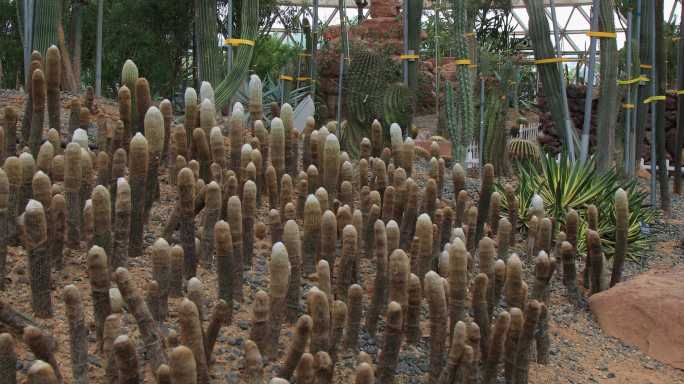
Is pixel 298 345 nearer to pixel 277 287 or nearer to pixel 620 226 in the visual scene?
pixel 277 287

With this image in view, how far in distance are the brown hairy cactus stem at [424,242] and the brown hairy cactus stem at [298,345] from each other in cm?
84

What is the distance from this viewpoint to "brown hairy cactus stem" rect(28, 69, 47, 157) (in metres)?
3.75

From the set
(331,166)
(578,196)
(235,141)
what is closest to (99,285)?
(235,141)

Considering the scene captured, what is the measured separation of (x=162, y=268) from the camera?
273 centimetres

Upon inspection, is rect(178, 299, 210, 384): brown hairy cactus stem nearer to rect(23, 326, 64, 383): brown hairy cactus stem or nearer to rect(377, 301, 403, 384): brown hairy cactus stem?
rect(23, 326, 64, 383): brown hairy cactus stem

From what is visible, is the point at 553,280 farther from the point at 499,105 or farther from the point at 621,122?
the point at 621,122

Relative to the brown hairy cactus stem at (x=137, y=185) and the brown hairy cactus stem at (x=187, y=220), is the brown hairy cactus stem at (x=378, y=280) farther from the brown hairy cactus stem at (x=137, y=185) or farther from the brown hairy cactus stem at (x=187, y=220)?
the brown hairy cactus stem at (x=137, y=185)

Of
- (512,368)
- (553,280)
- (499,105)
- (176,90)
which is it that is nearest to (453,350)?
(512,368)

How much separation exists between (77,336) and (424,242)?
1.48m

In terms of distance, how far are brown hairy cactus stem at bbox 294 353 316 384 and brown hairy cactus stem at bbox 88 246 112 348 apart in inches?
25.7

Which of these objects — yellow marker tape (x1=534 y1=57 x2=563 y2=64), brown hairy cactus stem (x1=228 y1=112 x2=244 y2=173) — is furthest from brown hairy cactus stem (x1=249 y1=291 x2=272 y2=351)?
yellow marker tape (x1=534 y1=57 x2=563 y2=64)

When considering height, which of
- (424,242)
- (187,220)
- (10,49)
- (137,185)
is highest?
(10,49)

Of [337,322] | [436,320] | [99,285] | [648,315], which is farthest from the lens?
[648,315]

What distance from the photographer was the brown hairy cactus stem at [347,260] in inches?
125
